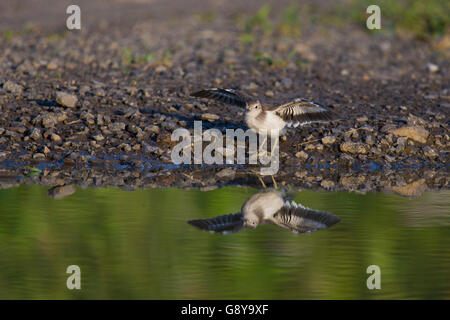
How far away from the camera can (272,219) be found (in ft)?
22.7

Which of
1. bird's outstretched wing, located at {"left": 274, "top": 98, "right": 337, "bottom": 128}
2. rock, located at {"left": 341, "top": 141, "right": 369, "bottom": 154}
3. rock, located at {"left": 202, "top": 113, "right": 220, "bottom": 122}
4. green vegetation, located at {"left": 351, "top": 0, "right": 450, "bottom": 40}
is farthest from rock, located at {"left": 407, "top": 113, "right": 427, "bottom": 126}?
green vegetation, located at {"left": 351, "top": 0, "right": 450, "bottom": 40}

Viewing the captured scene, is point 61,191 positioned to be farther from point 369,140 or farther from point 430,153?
point 430,153

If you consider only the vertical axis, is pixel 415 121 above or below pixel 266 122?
above

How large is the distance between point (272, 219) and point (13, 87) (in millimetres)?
4649

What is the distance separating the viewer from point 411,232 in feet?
21.5

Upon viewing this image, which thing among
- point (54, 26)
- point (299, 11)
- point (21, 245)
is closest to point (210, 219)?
point (21, 245)

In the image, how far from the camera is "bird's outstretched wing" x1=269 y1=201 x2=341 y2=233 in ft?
21.9

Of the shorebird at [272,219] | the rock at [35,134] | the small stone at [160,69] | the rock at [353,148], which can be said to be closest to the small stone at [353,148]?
the rock at [353,148]

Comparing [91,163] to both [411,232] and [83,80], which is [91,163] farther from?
[411,232]

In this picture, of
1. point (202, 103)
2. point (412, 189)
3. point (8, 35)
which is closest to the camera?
point (412, 189)

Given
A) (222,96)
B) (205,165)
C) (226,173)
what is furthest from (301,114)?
(205,165)

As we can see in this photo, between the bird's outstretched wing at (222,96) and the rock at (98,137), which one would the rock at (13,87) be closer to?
the rock at (98,137)

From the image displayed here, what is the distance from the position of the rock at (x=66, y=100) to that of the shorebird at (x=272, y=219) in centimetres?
316

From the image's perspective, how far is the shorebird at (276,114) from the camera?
28.0ft
